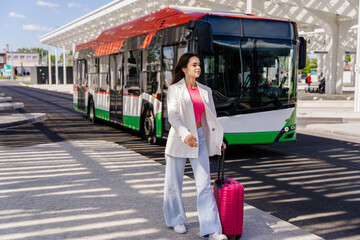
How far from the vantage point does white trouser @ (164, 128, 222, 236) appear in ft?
13.7

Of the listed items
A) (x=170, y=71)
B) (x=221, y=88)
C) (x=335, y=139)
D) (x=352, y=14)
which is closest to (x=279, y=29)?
(x=221, y=88)

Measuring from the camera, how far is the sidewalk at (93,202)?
178 inches

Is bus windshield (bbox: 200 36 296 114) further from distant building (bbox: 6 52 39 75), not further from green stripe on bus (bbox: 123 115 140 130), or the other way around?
distant building (bbox: 6 52 39 75)

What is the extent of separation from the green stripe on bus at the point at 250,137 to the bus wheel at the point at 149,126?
245cm

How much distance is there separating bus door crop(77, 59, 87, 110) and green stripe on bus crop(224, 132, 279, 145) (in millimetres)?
9507

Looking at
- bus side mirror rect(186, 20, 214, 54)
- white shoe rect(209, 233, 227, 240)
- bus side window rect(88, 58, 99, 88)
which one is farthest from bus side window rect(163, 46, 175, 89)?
white shoe rect(209, 233, 227, 240)

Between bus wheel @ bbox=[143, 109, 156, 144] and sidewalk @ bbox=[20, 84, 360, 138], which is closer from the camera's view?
bus wheel @ bbox=[143, 109, 156, 144]

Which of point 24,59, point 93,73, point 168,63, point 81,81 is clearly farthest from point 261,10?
point 24,59

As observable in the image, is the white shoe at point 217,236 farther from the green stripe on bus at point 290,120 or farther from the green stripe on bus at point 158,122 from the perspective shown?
the green stripe on bus at point 158,122

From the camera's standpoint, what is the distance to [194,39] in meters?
8.52

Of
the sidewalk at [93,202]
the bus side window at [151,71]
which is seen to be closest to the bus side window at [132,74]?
the bus side window at [151,71]

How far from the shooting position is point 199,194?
4.23 meters

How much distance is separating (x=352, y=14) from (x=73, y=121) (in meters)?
22.5

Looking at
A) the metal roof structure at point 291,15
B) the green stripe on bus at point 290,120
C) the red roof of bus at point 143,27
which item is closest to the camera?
the green stripe on bus at point 290,120
